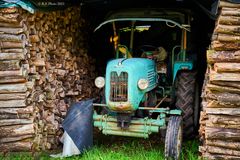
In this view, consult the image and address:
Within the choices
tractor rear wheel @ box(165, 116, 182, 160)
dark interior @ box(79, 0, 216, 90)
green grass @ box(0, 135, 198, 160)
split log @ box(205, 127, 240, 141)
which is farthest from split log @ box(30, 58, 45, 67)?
split log @ box(205, 127, 240, 141)

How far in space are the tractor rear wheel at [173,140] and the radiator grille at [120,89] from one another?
891 mm

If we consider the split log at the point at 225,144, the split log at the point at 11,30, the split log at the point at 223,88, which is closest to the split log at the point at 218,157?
the split log at the point at 225,144

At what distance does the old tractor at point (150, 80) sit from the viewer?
720cm

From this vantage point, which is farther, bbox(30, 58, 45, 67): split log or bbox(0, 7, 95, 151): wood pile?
bbox(30, 58, 45, 67): split log

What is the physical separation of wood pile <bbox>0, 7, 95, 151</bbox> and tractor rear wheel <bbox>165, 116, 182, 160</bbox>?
2325 millimetres

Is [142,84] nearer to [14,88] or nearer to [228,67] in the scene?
[228,67]

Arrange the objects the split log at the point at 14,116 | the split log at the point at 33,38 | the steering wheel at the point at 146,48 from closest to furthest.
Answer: the split log at the point at 14,116 < the split log at the point at 33,38 < the steering wheel at the point at 146,48

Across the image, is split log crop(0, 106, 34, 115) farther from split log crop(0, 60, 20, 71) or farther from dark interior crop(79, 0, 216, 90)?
dark interior crop(79, 0, 216, 90)

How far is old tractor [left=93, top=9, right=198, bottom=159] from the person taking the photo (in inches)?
283

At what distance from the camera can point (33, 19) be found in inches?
299

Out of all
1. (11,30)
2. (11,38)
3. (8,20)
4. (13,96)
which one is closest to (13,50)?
(11,38)

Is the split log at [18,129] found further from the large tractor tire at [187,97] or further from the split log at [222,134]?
the split log at [222,134]

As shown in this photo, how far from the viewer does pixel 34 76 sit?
7605mm

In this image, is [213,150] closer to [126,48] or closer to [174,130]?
[174,130]
